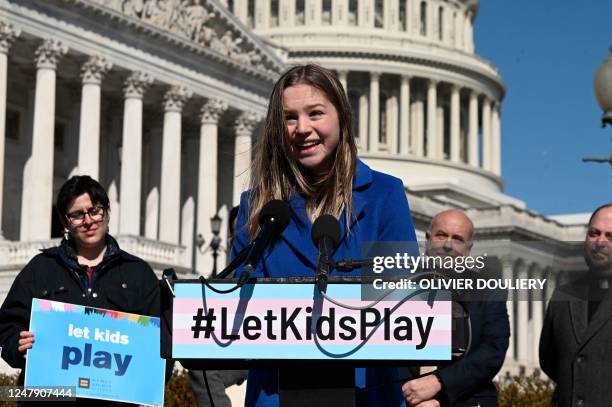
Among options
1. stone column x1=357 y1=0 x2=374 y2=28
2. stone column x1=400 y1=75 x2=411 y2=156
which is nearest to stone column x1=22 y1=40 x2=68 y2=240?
stone column x1=400 y1=75 x2=411 y2=156

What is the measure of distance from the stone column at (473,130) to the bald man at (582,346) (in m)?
→ 101

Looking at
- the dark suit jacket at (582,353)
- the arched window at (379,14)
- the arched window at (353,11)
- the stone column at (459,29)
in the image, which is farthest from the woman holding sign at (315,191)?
Result: the stone column at (459,29)

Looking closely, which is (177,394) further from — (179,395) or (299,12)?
(299,12)

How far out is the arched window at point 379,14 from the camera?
352ft

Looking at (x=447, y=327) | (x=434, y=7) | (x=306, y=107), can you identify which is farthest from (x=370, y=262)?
(x=434, y=7)

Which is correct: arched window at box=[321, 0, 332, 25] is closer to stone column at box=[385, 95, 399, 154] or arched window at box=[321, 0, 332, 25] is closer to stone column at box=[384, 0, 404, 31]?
stone column at box=[384, 0, 404, 31]

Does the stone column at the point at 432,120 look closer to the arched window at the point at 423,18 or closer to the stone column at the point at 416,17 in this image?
the stone column at the point at 416,17

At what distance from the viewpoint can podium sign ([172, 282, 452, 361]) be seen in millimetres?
4426

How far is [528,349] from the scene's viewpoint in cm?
7850

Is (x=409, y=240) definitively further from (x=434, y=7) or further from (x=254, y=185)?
(x=434, y=7)

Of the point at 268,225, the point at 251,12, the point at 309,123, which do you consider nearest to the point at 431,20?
the point at 251,12

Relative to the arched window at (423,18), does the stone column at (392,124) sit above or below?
below

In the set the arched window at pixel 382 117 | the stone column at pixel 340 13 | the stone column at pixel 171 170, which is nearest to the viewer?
the stone column at pixel 171 170

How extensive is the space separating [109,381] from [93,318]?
1.27 ft
